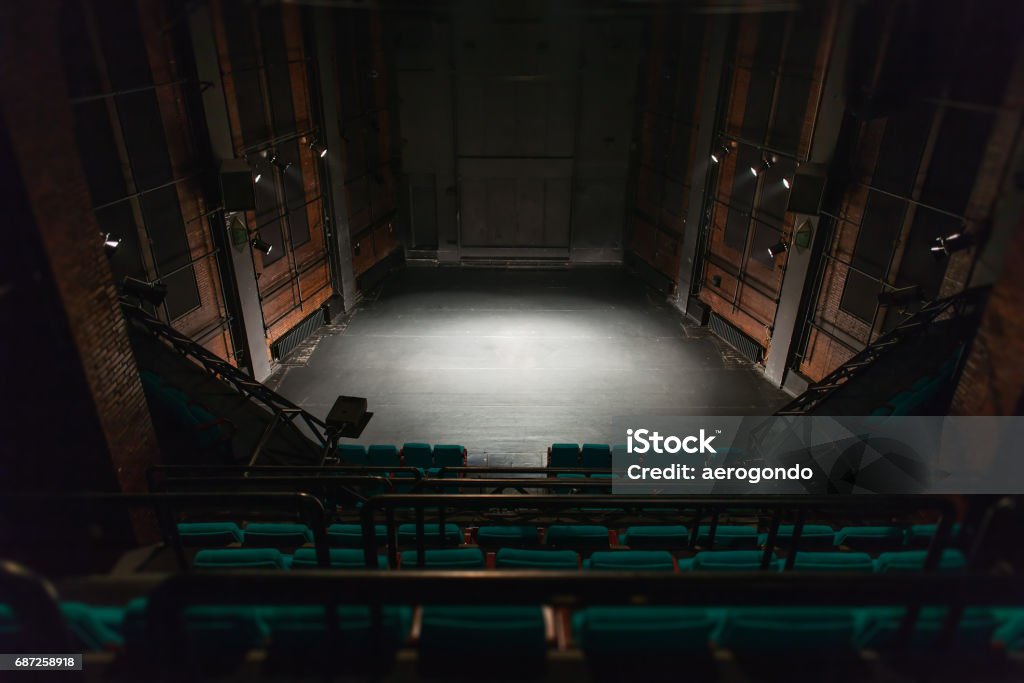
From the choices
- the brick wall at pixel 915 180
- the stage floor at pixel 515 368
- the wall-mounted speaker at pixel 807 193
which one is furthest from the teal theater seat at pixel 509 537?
the wall-mounted speaker at pixel 807 193

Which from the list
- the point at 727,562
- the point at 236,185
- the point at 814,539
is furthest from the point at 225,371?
the point at 814,539

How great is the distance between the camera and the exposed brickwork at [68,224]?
4.86m

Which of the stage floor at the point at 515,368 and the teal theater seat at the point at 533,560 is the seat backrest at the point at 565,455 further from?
the teal theater seat at the point at 533,560

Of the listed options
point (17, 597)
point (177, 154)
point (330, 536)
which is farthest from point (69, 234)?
point (177, 154)

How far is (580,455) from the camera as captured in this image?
9.26 m

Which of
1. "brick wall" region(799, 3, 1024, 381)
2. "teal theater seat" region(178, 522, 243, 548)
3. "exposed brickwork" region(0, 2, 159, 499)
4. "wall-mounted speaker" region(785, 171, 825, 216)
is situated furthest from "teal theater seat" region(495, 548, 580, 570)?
"wall-mounted speaker" region(785, 171, 825, 216)

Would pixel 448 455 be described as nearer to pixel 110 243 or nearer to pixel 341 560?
pixel 341 560

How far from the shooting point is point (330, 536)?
580 cm

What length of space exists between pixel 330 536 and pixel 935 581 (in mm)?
4919

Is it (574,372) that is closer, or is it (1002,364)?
(1002,364)

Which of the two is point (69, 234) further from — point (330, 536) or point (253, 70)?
point (253, 70)

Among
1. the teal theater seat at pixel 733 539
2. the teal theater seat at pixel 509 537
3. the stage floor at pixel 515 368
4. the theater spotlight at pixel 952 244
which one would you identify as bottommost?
the stage floor at pixel 515 368

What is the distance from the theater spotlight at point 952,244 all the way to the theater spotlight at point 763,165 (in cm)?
408

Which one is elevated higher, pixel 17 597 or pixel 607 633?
pixel 17 597
